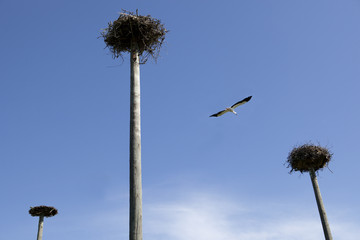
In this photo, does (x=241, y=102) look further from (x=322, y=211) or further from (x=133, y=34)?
(x=322, y=211)

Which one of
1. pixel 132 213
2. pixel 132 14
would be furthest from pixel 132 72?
pixel 132 213

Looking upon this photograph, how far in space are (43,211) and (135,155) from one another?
13565 mm

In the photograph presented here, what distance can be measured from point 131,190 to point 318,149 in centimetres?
969

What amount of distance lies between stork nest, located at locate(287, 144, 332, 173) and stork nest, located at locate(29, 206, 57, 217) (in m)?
11.3

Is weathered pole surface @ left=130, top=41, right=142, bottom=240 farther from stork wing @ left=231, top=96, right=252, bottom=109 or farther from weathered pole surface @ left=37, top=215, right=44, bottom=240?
weathered pole surface @ left=37, top=215, right=44, bottom=240

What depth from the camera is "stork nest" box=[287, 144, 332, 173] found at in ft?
40.2

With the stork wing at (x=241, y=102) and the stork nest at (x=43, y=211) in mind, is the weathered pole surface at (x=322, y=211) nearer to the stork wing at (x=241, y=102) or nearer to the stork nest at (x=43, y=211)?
the stork wing at (x=241, y=102)

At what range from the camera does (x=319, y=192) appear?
11.4 m

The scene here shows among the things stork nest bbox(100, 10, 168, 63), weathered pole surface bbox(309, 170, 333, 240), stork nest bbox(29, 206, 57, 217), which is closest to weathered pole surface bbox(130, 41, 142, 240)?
stork nest bbox(100, 10, 168, 63)

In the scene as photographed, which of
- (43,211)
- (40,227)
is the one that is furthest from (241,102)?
(40,227)

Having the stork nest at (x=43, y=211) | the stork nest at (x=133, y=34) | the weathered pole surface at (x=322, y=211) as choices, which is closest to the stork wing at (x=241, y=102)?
the stork nest at (x=133, y=34)

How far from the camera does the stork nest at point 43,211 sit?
52.9ft

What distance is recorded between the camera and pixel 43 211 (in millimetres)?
16250

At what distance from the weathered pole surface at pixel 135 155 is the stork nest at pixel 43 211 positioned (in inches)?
515
